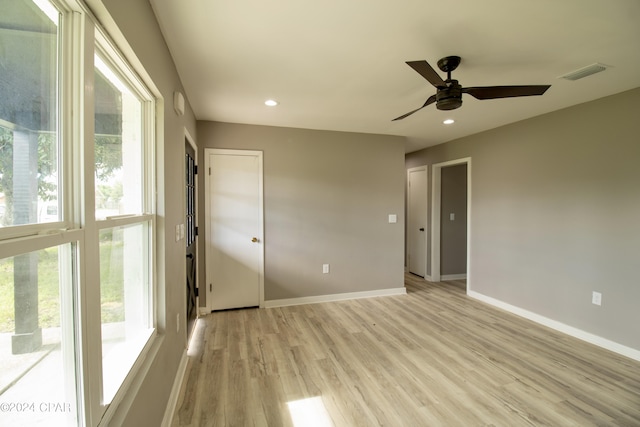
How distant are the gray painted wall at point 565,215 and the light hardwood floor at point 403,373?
386 millimetres

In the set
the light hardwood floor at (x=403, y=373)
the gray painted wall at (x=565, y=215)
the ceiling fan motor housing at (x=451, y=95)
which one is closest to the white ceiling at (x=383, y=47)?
the ceiling fan motor housing at (x=451, y=95)

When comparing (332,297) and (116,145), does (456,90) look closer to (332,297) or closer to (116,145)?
(116,145)

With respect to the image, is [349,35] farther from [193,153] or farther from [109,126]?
[193,153]

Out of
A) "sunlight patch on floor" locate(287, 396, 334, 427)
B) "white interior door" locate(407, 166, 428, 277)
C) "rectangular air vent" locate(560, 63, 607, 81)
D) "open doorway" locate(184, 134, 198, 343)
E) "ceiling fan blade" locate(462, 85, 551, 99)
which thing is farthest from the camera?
"white interior door" locate(407, 166, 428, 277)

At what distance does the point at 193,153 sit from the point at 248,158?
667 mm

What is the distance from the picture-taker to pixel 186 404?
1.87 m

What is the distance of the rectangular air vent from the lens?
205cm

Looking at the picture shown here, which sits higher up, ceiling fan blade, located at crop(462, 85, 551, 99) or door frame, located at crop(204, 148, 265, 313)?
ceiling fan blade, located at crop(462, 85, 551, 99)

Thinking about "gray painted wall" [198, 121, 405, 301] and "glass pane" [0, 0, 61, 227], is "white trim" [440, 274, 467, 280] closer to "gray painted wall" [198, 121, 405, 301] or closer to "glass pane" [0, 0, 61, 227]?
"gray painted wall" [198, 121, 405, 301]

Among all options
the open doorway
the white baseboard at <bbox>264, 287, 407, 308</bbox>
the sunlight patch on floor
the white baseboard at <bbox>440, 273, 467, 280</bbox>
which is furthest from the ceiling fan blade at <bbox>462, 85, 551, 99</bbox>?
the white baseboard at <bbox>440, 273, 467, 280</bbox>

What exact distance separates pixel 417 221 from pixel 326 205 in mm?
2233

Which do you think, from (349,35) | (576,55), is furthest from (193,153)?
(576,55)

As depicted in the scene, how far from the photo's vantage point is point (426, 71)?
5.52 ft

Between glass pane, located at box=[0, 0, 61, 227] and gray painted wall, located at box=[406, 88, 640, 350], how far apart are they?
3953mm
